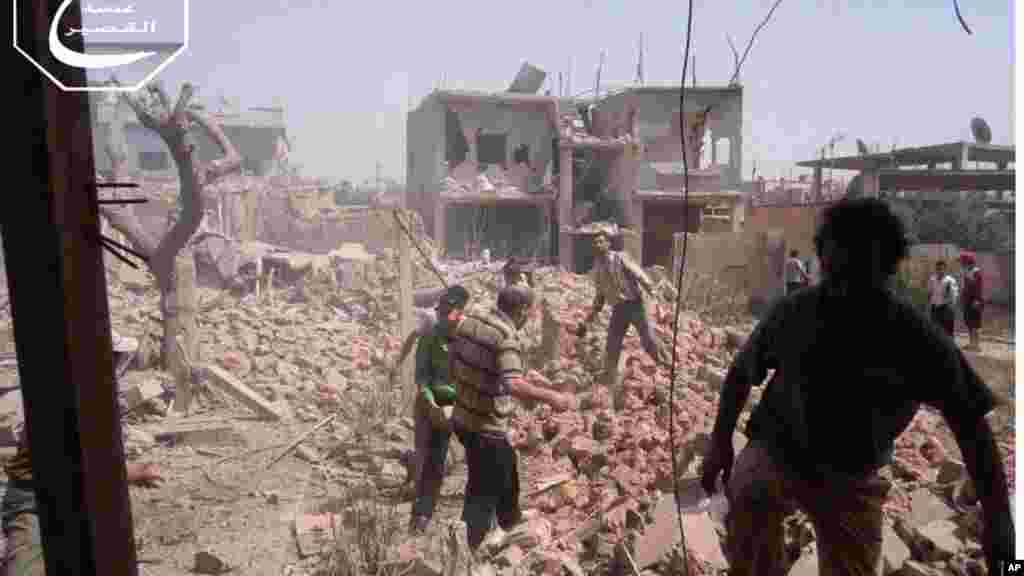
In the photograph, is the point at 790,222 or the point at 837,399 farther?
the point at 790,222

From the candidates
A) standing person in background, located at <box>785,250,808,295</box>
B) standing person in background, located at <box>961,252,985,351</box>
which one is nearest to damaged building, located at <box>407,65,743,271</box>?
standing person in background, located at <box>785,250,808,295</box>

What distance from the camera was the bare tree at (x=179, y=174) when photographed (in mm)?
3502

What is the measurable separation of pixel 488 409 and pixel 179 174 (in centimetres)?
215

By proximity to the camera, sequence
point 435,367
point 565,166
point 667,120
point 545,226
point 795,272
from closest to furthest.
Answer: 1. point 795,272
2. point 435,367
3. point 667,120
4. point 545,226
5. point 565,166

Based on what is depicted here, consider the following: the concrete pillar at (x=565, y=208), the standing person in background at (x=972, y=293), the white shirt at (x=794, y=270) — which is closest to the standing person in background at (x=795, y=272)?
the white shirt at (x=794, y=270)

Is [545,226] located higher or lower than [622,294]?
higher

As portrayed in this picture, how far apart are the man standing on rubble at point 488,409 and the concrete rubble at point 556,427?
6.0 inches

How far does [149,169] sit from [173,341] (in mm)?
1096

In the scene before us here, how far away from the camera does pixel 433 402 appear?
147 inches

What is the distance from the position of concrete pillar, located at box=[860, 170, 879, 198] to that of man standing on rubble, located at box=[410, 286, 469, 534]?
2.07 m

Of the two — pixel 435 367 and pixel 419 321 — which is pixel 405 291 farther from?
pixel 435 367

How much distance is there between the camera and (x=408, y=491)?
402 cm

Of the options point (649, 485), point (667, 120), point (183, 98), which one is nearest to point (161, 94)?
point (183, 98)

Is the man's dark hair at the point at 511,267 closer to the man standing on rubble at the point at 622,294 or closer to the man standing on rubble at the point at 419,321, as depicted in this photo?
the man standing on rubble at the point at 419,321
